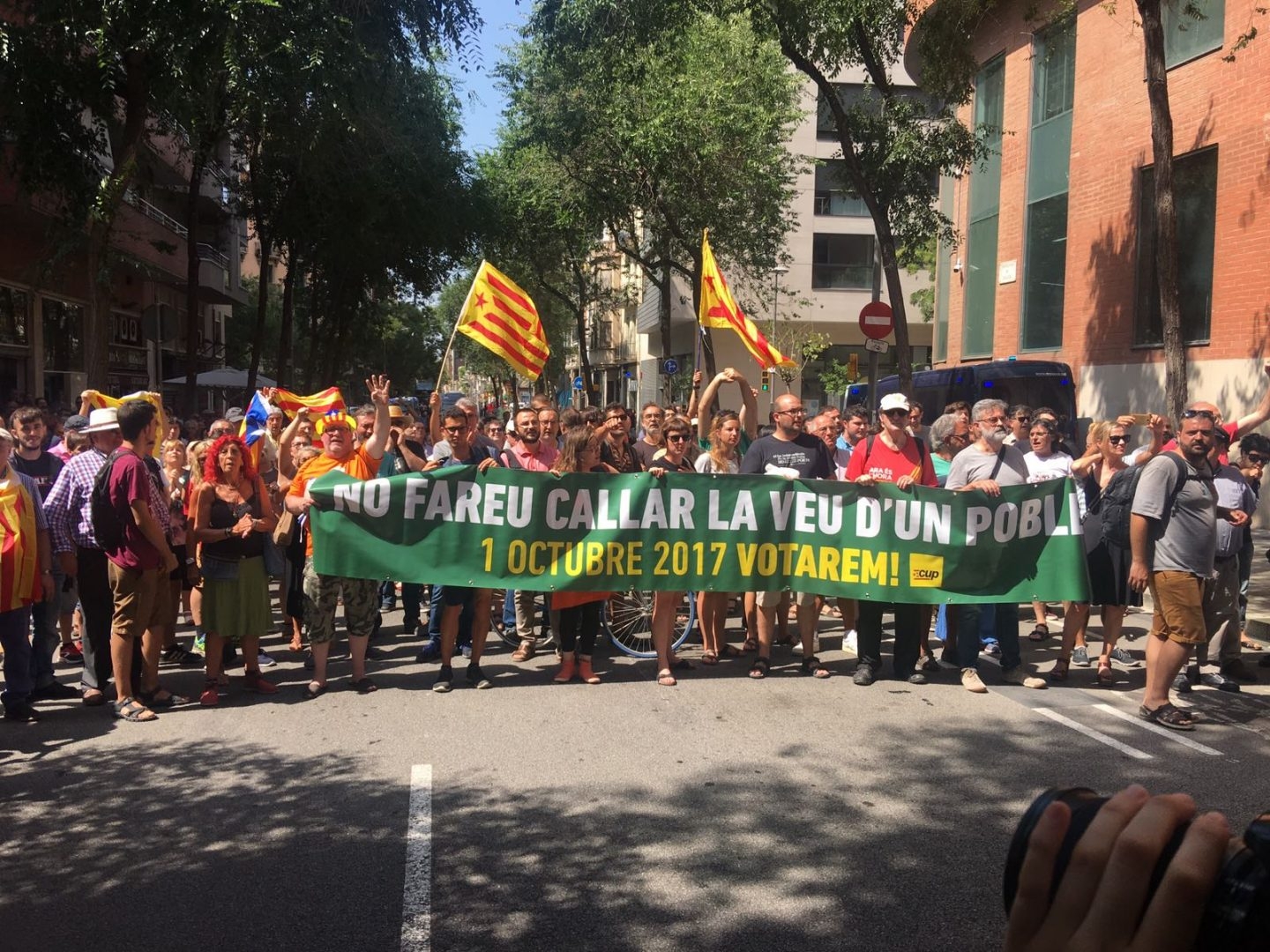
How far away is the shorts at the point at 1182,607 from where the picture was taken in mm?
6520

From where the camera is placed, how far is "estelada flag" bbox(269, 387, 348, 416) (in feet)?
36.3

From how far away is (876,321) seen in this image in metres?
16.3

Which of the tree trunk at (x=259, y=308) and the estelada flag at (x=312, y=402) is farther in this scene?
the tree trunk at (x=259, y=308)

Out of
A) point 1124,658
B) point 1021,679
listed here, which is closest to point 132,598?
point 1021,679

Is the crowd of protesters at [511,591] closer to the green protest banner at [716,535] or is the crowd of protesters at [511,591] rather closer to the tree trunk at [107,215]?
the green protest banner at [716,535]

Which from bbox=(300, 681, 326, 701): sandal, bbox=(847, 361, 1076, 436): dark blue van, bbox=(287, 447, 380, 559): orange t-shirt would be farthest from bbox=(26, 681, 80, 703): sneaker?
bbox=(847, 361, 1076, 436): dark blue van

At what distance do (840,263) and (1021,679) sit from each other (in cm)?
3644

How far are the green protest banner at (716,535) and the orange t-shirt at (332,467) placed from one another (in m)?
0.34

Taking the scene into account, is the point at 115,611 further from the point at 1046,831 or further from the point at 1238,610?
the point at 1238,610

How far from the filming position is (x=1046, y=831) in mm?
1082

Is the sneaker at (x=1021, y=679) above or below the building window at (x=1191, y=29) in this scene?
below

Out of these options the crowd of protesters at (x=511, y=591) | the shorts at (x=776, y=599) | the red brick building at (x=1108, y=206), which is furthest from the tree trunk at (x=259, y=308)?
the shorts at (x=776, y=599)

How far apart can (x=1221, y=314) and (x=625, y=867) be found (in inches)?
600

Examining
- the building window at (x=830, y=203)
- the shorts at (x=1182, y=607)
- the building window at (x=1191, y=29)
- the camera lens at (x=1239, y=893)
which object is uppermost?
the building window at (x=830, y=203)
